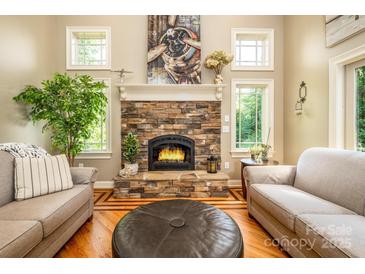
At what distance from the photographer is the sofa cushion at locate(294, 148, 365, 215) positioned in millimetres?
1554

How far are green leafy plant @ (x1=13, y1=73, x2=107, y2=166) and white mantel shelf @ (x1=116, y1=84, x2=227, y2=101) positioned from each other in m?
0.68

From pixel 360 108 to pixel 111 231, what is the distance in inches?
123

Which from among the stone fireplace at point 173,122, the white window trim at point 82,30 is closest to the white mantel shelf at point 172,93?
the stone fireplace at point 173,122

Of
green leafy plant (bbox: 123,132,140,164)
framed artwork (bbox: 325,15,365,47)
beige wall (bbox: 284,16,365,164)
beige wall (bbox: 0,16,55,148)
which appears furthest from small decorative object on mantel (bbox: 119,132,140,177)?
framed artwork (bbox: 325,15,365,47)

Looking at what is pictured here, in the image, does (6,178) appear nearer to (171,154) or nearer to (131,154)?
(131,154)

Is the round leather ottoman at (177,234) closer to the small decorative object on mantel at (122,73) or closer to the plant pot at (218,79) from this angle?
the plant pot at (218,79)

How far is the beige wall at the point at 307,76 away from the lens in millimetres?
2519

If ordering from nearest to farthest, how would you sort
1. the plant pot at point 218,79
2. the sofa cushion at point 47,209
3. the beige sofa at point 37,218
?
the beige sofa at point 37,218 < the sofa cushion at point 47,209 < the plant pot at point 218,79

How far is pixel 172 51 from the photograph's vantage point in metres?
3.37

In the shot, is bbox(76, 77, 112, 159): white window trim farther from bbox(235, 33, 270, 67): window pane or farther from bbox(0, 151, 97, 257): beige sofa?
bbox(235, 33, 270, 67): window pane

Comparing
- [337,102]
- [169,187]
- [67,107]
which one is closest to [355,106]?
[337,102]

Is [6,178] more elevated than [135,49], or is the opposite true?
[135,49]

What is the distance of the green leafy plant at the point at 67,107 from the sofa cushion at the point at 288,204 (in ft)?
8.13

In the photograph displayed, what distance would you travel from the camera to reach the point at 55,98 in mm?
2650
